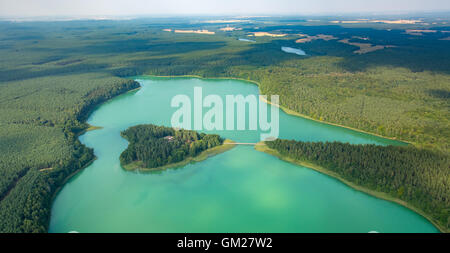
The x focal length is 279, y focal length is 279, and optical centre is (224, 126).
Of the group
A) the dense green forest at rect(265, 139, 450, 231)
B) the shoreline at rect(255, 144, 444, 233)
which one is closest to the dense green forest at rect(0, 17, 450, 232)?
the dense green forest at rect(265, 139, 450, 231)

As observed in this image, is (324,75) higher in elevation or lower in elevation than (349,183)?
higher

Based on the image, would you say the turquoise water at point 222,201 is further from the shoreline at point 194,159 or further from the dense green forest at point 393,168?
the dense green forest at point 393,168

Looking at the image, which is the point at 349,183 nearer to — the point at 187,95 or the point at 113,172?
the point at 113,172

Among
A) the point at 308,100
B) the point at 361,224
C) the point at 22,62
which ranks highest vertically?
the point at 22,62

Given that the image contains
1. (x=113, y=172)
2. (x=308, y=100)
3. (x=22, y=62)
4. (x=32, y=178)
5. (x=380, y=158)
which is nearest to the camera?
(x=32, y=178)

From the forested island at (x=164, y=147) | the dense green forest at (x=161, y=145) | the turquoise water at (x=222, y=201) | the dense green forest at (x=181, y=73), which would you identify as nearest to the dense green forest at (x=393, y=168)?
the turquoise water at (x=222, y=201)

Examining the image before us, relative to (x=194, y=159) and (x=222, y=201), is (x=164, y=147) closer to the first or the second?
(x=194, y=159)

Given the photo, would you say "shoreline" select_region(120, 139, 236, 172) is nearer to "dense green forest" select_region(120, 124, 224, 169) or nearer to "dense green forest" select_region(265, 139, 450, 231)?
"dense green forest" select_region(120, 124, 224, 169)

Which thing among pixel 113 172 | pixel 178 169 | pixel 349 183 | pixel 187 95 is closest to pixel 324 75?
pixel 187 95
